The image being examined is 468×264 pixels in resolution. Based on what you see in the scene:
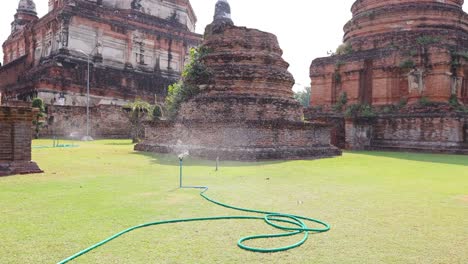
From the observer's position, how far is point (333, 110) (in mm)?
23000

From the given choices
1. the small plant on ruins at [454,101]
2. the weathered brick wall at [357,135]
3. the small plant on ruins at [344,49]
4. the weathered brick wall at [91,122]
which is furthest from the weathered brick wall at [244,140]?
the weathered brick wall at [91,122]

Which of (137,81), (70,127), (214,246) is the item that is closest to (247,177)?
(214,246)

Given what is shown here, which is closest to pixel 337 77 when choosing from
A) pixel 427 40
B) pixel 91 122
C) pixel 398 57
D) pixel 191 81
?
pixel 398 57

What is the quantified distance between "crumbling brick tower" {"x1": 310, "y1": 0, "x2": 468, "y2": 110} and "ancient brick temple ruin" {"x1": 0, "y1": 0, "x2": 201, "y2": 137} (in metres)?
15.3

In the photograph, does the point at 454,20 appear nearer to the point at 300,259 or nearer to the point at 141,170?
the point at 141,170

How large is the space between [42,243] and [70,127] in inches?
943

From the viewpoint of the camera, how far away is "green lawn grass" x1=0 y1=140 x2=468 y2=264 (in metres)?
3.34

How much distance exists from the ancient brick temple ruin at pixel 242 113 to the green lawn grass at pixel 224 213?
378 cm

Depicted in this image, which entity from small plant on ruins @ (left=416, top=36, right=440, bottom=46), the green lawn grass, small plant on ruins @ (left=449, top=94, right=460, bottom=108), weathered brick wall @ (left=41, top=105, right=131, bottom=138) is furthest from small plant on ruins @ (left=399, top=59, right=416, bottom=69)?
weathered brick wall @ (left=41, top=105, right=131, bottom=138)

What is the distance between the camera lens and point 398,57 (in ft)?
67.1

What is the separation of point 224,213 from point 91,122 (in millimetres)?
23744

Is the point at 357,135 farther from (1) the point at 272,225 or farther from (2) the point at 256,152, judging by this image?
(1) the point at 272,225

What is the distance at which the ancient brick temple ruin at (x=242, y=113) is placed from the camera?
12273 millimetres

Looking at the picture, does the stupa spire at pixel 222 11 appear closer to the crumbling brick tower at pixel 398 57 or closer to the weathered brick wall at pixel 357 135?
Result: the crumbling brick tower at pixel 398 57
